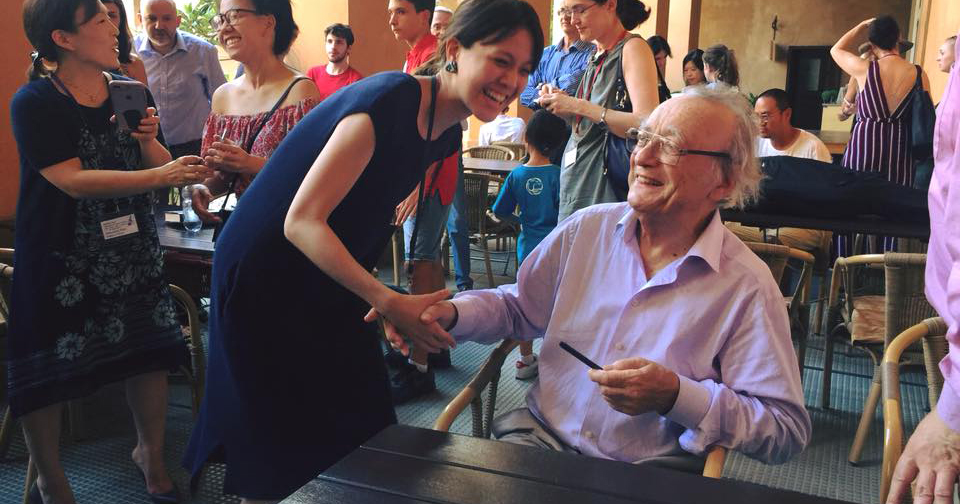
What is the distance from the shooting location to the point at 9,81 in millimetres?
3422

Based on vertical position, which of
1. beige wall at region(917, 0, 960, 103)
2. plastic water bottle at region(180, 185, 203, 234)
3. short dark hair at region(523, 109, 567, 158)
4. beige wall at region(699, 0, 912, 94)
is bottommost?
plastic water bottle at region(180, 185, 203, 234)

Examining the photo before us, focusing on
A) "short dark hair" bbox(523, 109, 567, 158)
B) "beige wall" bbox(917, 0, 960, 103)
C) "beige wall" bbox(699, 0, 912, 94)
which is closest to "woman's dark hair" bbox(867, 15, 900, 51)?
"beige wall" bbox(917, 0, 960, 103)

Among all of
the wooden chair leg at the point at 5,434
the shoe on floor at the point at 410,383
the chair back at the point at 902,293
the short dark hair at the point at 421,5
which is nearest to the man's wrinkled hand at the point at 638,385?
the chair back at the point at 902,293

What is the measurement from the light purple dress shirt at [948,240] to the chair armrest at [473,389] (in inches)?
32.4

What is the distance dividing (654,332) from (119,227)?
1.61m

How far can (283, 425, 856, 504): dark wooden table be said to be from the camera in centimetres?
103

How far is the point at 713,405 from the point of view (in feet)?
4.54

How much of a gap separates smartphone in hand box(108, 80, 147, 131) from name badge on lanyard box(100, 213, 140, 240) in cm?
27

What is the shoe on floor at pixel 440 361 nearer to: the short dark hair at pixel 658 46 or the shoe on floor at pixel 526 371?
the shoe on floor at pixel 526 371

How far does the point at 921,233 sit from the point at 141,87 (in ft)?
9.41

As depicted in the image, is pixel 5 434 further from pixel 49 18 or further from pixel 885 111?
pixel 885 111

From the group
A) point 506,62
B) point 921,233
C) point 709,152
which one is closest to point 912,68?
point 921,233

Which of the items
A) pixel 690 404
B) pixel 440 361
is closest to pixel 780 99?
pixel 440 361

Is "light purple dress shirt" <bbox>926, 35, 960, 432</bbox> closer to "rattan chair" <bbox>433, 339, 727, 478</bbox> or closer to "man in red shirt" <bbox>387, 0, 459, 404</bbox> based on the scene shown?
"rattan chair" <bbox>433, 339, 727, 478</bbox>
